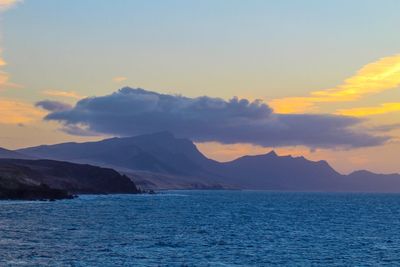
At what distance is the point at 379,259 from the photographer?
80.6 metres

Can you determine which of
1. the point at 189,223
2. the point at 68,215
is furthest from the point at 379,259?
the point at 68,215

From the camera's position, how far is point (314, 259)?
260 feet

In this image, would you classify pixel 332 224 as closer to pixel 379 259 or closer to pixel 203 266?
pixel 379 259

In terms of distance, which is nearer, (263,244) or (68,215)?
(263,244)

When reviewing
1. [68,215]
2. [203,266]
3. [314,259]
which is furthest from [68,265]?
[68,215]

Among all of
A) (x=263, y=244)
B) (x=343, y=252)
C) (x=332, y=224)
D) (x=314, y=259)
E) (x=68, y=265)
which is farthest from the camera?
(x=332, y=224)

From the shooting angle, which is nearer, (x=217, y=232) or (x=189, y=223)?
(x=217, y=232)

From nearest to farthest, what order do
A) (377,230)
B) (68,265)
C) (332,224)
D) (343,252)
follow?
(68,265), (343,252), (377,230), (332,224)

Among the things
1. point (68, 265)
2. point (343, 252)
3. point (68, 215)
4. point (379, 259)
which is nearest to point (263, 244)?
point (343, 252)

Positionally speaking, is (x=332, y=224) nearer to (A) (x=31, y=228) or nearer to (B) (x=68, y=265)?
(A) (x=31, y=228)

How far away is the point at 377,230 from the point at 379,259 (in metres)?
46.7

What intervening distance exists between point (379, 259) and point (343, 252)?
22.7 ft

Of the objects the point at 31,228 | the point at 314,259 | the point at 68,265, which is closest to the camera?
the point at 68,265

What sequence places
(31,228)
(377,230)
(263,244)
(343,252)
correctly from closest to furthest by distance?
(343,252) → (263,244) → (31,228) → (377,230)
